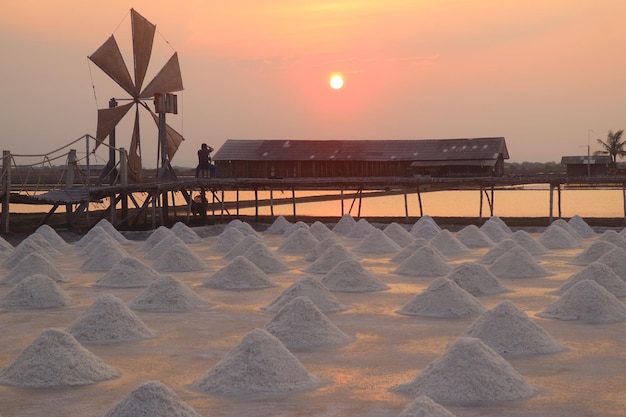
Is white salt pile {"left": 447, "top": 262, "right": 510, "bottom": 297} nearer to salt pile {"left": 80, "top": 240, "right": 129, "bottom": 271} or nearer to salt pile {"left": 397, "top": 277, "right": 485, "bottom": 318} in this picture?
salt pile {"left": 397, "top": 277, "right": 485, "bottom": 318}

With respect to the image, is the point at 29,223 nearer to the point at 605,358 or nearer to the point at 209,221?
the point at 209,221

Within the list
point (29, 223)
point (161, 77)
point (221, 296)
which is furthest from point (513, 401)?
point (161, 77)

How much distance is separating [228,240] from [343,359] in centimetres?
1153

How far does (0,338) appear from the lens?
9.45m

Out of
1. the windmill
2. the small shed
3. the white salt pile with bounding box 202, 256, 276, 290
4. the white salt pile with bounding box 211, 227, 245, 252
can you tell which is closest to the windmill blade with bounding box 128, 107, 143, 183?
the windmill

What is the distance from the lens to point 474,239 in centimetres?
1988

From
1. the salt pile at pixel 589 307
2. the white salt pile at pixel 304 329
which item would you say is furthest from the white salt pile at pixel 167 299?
the salt pile at pixel 589 307

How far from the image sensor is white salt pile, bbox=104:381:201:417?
5.80 m

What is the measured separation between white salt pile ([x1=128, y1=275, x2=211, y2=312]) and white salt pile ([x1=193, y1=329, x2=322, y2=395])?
3.98m

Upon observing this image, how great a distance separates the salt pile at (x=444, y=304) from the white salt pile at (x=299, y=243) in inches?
310

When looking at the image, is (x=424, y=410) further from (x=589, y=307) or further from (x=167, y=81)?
(x=167, y=81)

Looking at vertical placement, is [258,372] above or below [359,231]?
below

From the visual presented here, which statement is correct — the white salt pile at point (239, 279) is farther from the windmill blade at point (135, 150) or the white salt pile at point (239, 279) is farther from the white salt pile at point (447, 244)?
the windmill blade at point (135, 150)

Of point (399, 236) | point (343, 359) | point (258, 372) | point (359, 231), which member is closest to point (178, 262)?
point (399, 236)
